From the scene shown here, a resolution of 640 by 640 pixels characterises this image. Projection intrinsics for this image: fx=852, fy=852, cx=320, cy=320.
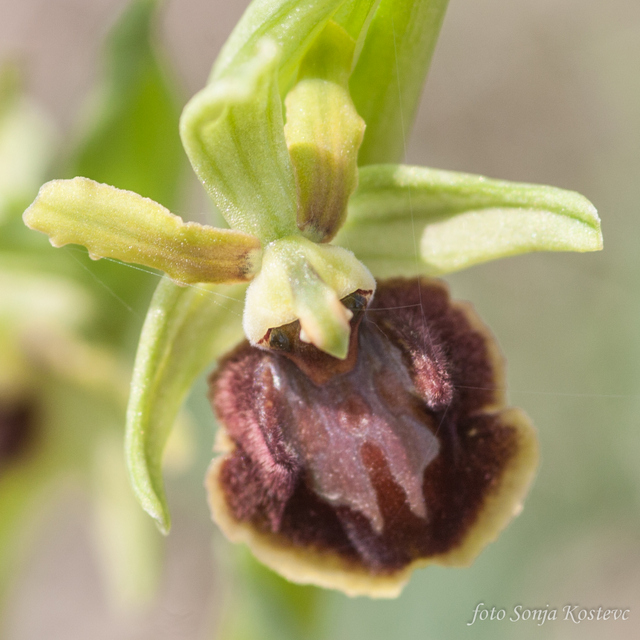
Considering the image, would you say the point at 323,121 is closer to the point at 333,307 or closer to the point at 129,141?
the point at 333,307

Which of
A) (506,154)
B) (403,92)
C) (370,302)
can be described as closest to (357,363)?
(370,302)

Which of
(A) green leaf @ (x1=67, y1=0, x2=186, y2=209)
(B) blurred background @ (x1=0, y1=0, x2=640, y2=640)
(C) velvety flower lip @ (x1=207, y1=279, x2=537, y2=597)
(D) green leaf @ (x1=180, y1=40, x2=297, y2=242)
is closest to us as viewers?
(D) green leaf @ (x1=180, y1=40, x2=297, y2=242)

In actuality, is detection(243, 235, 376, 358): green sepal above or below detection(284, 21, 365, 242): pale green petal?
below

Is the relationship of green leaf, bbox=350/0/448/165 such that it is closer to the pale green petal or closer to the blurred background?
the pale green petal

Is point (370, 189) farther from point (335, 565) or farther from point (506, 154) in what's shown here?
point (506, 154)

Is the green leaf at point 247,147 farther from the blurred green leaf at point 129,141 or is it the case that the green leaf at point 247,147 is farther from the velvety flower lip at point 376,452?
the blurred green leaf at point 129,141

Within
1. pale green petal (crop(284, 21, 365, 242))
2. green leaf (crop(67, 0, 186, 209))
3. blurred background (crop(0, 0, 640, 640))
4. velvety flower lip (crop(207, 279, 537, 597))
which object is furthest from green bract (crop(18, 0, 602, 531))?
blurred background (crop(0, 0, 640, 640))

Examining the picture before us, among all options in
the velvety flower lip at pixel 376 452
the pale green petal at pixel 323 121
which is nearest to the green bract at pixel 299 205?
the pale green petal at pixel 323 121
